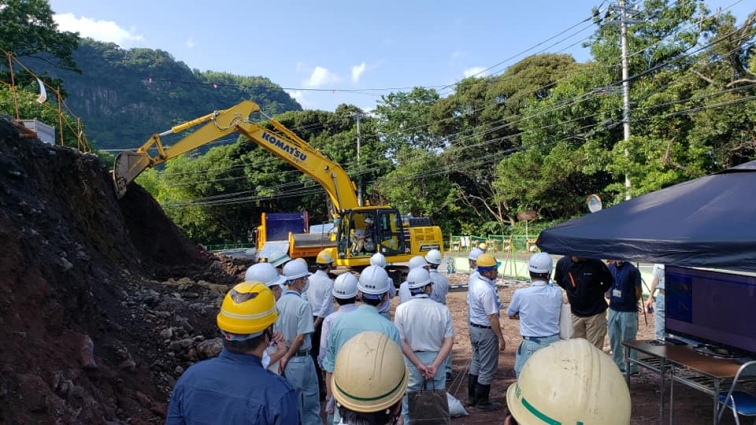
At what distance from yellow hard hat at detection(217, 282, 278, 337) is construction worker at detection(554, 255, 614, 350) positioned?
5023mm

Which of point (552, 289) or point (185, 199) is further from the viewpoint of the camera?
point (185, 199)

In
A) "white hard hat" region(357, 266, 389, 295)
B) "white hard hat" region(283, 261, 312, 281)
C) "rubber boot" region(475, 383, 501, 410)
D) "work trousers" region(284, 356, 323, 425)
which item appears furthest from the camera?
"rubber boot" region(475, 383, 501, 410)

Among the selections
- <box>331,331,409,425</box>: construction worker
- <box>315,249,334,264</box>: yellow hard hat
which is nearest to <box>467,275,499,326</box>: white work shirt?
<box>315,249,334,264</box>: yellow hard hat

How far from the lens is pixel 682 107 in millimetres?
19312

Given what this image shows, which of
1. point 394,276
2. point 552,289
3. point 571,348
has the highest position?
point 571,348

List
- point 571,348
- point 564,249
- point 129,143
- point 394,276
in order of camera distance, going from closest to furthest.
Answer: point 571,348, point 564,249, point 394,276, point 129,143

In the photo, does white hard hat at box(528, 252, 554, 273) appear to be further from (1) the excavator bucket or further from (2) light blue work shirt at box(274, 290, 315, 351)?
(1) the excavator bucket

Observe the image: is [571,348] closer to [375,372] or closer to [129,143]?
[375,372]

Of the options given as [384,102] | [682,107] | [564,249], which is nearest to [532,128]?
[682,107]

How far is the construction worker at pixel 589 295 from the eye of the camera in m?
6.47

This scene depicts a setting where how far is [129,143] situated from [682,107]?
74049mm

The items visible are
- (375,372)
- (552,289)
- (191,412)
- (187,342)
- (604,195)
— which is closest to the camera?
(375,372)

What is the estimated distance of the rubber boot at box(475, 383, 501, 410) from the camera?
5.86 meters

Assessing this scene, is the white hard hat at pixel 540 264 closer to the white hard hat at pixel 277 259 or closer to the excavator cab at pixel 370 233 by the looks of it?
the white hard hat at pixel 277 259
